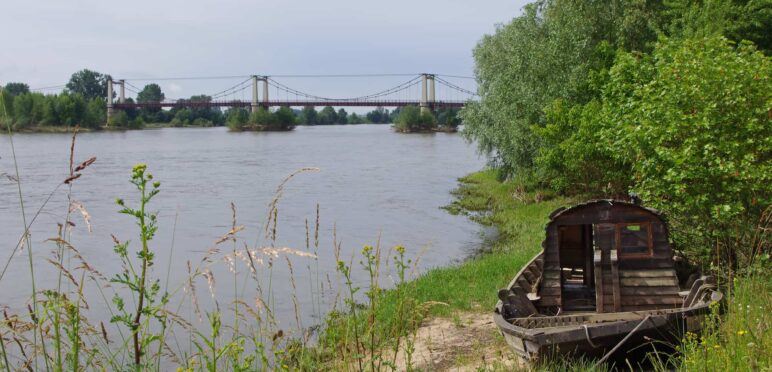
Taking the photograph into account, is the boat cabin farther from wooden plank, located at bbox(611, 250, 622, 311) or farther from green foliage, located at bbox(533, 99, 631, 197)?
green foliage, located at bbox(533, 99, 631, 197)

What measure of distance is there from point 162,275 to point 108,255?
5.00 m

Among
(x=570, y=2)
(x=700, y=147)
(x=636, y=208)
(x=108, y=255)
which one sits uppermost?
(x=570, y=2)

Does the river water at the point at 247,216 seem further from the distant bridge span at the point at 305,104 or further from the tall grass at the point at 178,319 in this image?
the distant bridge span at the point at 305,104

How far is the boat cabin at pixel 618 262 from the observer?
943 centimetres

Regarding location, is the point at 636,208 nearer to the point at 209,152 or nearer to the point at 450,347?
the point at 450,347

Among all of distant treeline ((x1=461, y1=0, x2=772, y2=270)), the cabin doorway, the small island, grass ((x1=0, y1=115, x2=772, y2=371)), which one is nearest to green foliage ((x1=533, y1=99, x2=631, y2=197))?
distant treeline ((x1=461, y1=0, x2=772, y2=270))

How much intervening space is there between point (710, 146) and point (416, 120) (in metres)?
107

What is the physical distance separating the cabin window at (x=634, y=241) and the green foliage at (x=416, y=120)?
10612cm

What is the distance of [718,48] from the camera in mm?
12773

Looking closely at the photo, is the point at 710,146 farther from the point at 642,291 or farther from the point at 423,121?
the point at 423,121

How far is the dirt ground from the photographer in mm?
8797

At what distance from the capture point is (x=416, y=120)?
385ft

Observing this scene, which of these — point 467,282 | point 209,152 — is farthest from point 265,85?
point 467,282

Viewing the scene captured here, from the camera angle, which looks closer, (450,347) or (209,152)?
(450,347)
